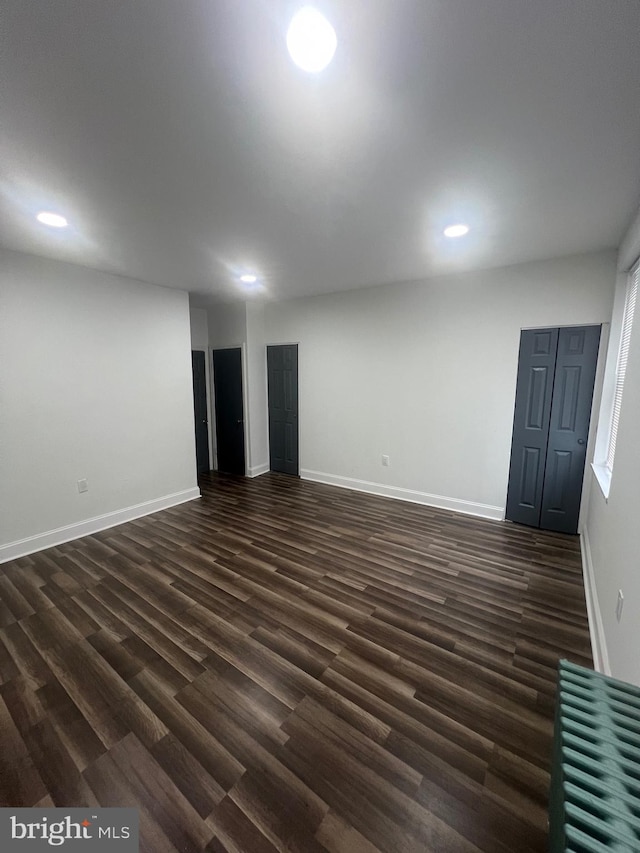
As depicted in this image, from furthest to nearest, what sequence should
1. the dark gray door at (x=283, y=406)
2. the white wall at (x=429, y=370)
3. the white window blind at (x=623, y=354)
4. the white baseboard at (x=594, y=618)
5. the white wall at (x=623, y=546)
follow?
the dark gray door at (x=283, y=406), the white wall at (x=429, y=370), the white window blind at (x=623, y=354), the white baseboard at (x=594, y=618), the white wall at (x=623, y=546)

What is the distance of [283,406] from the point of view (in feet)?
17.7

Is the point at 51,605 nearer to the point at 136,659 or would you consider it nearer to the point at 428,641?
the point at 136,659

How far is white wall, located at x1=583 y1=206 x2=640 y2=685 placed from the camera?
1473mm

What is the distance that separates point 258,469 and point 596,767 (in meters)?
4.99

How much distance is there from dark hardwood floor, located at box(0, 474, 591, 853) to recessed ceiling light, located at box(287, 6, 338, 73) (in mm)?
2661

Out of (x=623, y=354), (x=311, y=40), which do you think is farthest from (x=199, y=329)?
(x=623, y=354)

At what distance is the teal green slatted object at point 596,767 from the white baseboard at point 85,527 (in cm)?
402

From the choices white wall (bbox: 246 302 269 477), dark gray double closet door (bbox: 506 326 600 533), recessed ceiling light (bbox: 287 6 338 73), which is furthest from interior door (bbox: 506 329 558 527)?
white wall (bbox: 246 302 269 477)

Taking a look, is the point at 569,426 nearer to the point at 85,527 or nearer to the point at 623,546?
the point at 623,546

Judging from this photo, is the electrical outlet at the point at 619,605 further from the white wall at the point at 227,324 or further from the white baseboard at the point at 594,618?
the white wall at the point at 227,324

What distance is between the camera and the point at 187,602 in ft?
7.93

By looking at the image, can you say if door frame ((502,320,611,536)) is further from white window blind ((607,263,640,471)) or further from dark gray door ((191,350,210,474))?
dark gray door ((191,350,210,474))

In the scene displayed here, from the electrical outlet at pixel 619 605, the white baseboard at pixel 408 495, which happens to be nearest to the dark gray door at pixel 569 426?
the white baseboard at pixel 408 495

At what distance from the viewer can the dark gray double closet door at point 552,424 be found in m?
3.20
